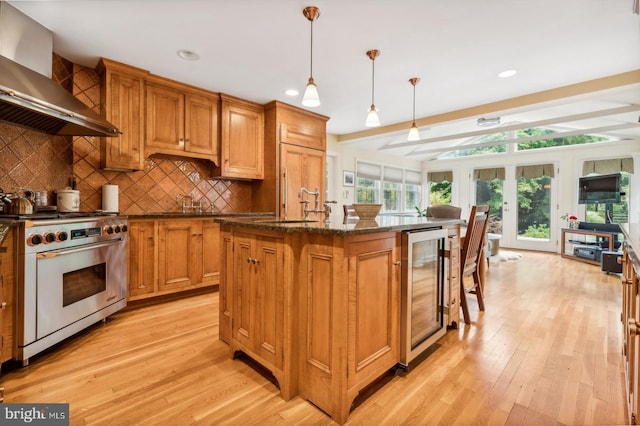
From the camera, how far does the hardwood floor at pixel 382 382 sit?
139cm

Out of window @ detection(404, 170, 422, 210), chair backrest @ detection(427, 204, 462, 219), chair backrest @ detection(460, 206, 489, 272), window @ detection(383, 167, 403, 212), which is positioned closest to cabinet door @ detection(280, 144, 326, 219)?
chair backrest @ detection(427, 204, 462, 219)

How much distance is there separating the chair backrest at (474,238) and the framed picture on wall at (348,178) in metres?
3.49

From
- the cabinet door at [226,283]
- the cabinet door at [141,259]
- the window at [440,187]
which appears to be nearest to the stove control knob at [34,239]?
the cabinet door at [141,259]

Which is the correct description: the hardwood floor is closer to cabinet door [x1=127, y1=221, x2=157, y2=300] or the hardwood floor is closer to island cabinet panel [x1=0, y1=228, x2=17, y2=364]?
island cabinet panel [x1=0, y1=228, x2=17, y2=364]

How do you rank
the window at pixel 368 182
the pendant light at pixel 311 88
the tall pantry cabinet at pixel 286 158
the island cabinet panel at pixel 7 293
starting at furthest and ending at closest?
the window at pixel 368 182 → the tall pantry cabinet at pixel 286 158 → the pendant light at pixel 311 88 → the island cabinet panel at pixel 7 293

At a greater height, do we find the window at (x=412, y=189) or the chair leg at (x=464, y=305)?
the window at (x=412, y=189)

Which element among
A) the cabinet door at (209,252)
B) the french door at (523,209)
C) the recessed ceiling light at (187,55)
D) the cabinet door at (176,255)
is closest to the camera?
the recessed ceiling light at (187,55)

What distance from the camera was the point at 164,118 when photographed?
10.5 ft

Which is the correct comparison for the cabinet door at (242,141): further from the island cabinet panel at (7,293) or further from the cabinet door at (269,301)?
the cabinet door at (269,301)

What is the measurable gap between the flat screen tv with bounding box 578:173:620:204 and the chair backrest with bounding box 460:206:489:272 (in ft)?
14.4

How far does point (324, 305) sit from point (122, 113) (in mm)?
2847

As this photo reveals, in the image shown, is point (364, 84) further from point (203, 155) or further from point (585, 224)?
point (585, 224)

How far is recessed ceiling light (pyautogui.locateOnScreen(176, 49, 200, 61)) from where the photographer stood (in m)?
2.65

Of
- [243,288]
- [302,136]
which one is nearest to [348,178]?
[302,136]
